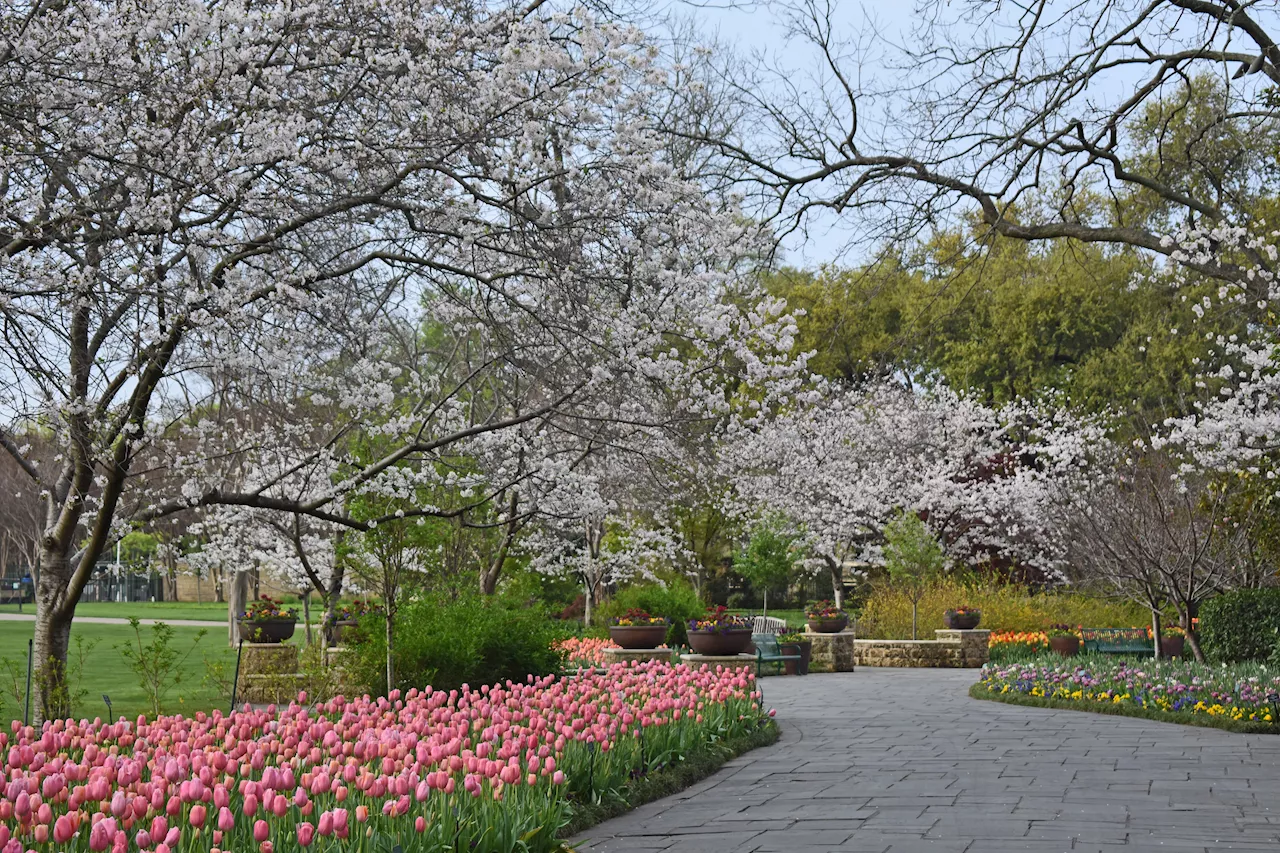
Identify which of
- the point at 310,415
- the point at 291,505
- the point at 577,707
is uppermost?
the point at 310,415

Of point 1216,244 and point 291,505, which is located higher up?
point 1216,244

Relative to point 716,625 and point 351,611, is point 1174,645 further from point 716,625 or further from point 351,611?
point 351,611

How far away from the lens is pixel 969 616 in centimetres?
2069

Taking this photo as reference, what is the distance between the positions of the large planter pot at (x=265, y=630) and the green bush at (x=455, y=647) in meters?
4.46

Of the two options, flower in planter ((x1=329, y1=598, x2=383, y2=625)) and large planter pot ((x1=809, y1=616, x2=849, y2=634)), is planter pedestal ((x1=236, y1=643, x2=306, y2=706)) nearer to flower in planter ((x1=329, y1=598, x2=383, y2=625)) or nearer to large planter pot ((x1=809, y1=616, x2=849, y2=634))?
flower in planter ((x1=329, y1=598, x2=383, y2=625))

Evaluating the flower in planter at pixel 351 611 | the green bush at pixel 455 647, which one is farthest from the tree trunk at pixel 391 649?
the flower in planter at pixel 351 611

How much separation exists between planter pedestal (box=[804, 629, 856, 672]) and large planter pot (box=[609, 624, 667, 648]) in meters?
4.31

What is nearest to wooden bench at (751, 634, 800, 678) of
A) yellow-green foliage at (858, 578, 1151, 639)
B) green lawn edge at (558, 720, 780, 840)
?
yellow-green foliage at (858, 578, 1151, 639)

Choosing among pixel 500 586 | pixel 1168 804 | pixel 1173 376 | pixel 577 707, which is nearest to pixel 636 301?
pixel 577 707

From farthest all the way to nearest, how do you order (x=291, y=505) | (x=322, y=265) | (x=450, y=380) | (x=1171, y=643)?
(x=1171, y=643)
(x=450, y=380)
(x=291, y=505)
(x=322, y=265)

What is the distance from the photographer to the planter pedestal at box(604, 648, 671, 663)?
1609cm

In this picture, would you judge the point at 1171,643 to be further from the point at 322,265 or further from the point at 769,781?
the point at 322,265

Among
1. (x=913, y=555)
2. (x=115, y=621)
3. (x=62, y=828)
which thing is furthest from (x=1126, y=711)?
(x=115, y=621)

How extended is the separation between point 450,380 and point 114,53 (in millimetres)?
11224
